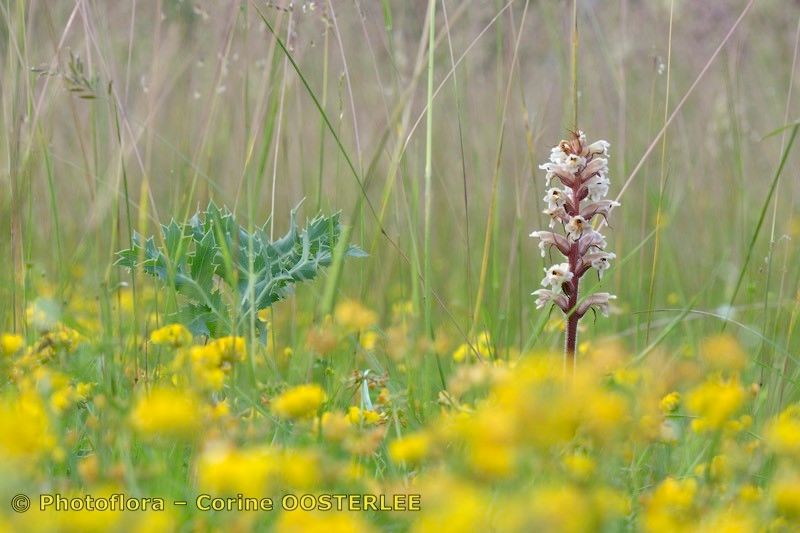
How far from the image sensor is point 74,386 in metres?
1.67

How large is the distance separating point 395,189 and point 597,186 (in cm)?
58

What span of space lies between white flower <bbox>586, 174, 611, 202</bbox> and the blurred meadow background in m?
0.16

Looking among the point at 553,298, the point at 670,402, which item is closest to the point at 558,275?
the point at 553,298

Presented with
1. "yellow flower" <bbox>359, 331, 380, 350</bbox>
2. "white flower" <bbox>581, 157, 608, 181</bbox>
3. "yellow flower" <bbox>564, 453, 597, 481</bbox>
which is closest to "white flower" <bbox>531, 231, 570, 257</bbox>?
"white flower" <bbox>581, 157, 608, 181</bbox>

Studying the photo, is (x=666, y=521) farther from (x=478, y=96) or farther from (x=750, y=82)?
(x=750, y=82)

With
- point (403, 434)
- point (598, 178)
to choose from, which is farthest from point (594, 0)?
point (403, 434)

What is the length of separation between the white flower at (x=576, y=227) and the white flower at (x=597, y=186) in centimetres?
6

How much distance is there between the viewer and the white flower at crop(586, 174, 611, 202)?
1.65 meters

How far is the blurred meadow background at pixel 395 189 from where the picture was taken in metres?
1.59

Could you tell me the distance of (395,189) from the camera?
213 cm

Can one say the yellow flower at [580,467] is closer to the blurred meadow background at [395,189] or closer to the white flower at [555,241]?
the blurred meadow background at [395,189]

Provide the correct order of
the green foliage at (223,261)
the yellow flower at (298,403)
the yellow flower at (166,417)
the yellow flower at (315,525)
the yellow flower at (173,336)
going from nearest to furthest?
1. the yellow flower at (315,525)
2. the yellow flower at (166,417)
3. the yellow flower at (298,403)
4. the yellow flower at (173,336)
5. the green foliage at (223,261)

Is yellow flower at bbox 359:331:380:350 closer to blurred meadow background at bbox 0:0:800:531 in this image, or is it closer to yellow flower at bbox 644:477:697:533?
blurred meadow background at bbox 0:0:800:531

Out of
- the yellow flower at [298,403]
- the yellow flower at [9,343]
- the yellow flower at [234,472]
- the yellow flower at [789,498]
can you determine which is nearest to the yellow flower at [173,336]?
the yellow flower at [9,343]
